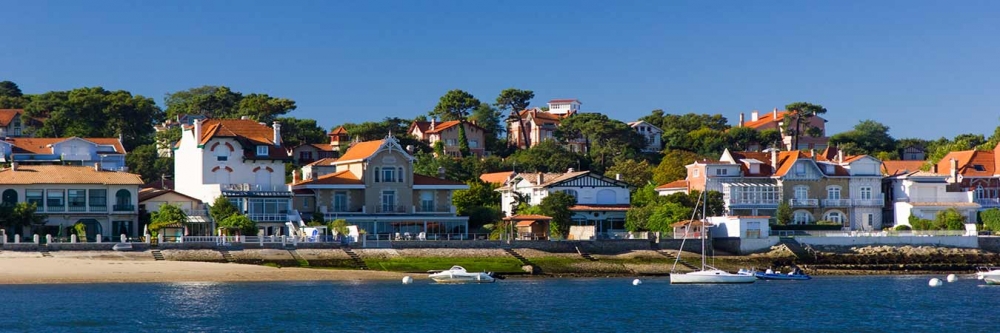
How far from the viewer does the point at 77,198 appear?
78000mm

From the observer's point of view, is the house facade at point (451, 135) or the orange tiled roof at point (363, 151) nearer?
the orange tiled roof at point (363, 151)

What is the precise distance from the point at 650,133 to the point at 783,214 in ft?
174

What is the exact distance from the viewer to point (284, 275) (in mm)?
70188

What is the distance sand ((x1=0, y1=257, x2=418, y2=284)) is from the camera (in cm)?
6612

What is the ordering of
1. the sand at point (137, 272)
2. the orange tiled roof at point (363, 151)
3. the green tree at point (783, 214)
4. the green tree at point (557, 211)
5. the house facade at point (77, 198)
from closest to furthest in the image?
the sand at point (137, 272) → the house facade at point (77, 198) → the green tree at point (557, 211) → the orange tiled roof at point (363, 151) → the green tree at point (783, 214)

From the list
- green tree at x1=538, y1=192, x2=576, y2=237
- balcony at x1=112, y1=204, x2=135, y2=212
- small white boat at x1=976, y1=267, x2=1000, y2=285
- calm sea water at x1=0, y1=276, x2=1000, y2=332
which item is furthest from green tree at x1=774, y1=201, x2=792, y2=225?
balcony at x1=112, y1=204, x2=135, y2=212

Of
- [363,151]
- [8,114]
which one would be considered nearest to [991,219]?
[363,151]

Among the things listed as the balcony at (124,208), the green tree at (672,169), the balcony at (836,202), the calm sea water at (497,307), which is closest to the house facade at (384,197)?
the balcony at (124,208)

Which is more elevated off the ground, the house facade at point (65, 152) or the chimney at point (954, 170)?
the house facade at point (65, 152)

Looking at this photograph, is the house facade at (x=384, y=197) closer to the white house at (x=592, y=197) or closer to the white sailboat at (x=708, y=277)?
the white house at (x=592, y=197)

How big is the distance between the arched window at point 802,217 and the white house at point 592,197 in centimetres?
1124

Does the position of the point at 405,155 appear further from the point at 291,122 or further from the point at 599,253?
the point at 291,122

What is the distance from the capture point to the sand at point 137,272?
217 feet

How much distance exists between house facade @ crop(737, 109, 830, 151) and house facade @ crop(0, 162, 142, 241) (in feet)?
259
